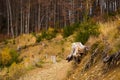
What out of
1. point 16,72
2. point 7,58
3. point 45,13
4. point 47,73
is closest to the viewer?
point 47,73

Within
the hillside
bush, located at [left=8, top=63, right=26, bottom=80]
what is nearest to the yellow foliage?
the hillside

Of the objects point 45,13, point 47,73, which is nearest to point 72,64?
point 47,73

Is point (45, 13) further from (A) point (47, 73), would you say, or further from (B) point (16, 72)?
(A) point (47, 73)

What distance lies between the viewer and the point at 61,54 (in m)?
15.5

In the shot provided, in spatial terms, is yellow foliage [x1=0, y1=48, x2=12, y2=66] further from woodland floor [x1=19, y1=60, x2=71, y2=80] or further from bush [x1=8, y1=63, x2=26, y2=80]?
woodland floor [x1=19, y1=60, x2=71, y2=80]

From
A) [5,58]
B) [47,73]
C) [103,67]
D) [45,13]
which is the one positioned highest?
[103,67]

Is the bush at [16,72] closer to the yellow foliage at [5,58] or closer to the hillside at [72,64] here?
the hillside at [72,64]

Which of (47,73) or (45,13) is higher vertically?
(47,73)

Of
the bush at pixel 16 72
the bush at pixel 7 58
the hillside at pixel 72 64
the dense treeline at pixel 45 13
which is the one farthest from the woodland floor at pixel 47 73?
the dense treeline at pixel 45 13

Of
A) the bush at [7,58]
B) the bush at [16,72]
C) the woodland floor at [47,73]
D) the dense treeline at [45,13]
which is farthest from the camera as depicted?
the dense treeline at [45,13]

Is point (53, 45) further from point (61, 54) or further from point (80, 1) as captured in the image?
point (80, 1)

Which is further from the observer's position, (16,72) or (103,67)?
(16,72)

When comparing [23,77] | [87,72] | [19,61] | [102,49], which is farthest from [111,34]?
[19,61]

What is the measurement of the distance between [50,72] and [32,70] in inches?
53.9
